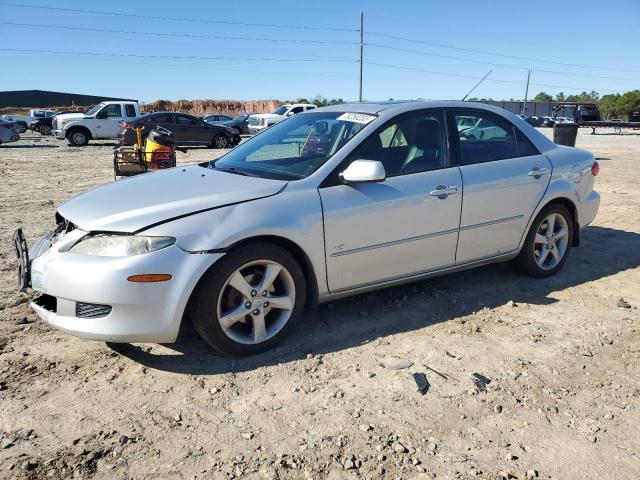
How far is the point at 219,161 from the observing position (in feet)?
15.1

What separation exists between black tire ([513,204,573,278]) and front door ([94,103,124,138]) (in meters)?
21.9

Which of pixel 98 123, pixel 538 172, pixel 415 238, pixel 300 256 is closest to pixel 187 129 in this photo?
pixel 98 123

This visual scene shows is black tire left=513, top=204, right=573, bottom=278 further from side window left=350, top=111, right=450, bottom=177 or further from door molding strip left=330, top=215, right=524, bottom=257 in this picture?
side window left=350, top=111, right=450, bottom=177

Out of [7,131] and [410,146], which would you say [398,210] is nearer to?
[410,146]

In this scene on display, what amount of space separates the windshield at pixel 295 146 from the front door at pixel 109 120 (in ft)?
68.6

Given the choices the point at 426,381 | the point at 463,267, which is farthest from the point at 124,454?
the point at 463,267

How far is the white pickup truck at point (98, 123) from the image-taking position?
2317 centimetres

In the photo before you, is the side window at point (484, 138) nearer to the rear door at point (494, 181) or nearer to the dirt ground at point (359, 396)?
the rear door at point (494, 181)

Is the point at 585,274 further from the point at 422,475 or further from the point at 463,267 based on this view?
the point at 422,475

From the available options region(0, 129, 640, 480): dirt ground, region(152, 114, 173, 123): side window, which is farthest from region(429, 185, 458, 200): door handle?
region(152, 114, 173, 123): side window

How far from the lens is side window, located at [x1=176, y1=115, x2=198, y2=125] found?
21.8 metres

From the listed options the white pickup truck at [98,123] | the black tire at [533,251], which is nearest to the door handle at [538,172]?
the black tire at [533,251]

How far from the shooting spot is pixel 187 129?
21859 millimetres

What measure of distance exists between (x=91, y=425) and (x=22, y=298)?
6.88ft
